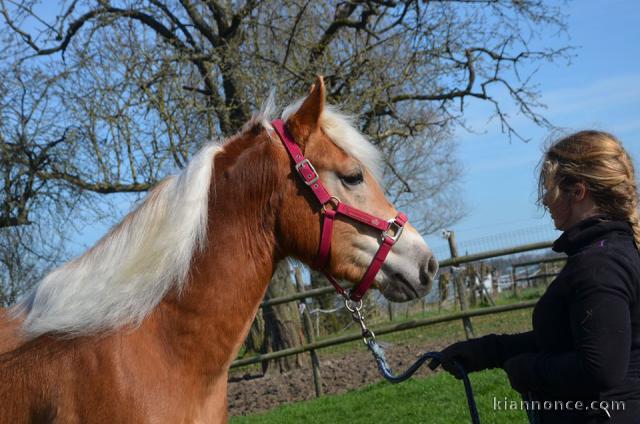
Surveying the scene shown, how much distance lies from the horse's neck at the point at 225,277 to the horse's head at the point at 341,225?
106mm

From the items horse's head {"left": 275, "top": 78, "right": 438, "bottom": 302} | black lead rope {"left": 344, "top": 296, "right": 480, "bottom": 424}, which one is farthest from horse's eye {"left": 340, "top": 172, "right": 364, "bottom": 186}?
black lead rope {"left": 344, "top": 296, "right": 480, "bottom": 424}

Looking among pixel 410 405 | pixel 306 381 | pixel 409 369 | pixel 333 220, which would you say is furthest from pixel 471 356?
pixel 306 381

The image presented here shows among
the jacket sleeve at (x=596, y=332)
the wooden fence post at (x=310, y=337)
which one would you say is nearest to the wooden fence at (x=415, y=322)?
the wooden fence post at (x=310, y=337)

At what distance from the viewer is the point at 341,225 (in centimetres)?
282

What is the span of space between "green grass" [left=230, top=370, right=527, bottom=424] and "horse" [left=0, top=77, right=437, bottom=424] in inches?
153

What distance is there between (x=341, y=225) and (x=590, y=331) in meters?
1.12

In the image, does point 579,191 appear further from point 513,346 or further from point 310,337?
point 310,337

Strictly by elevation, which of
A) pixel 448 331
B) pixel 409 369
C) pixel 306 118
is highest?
pixel 306 118

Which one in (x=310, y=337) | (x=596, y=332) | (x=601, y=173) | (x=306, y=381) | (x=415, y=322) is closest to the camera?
(x=596, y=332)

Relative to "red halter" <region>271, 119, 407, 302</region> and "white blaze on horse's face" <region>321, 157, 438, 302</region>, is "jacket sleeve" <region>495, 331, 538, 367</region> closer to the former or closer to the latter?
"white blaze on horse's face" <region>321, 157, 438, 302</region>

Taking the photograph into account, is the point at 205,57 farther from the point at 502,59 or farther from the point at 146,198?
the point at 146,198

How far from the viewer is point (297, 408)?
8469 mm

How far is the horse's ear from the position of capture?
285 centimetres

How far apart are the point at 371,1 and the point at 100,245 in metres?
9.33
